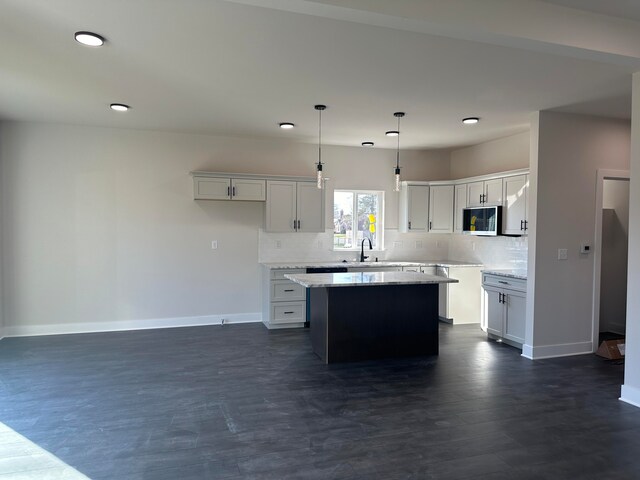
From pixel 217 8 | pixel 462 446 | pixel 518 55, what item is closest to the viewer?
pixel 217 8

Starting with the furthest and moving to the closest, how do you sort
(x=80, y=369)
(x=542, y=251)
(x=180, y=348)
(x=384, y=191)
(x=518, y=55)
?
(x=384, y=191)
(x=180, y=348)
(x=542, y=251)
(x=80, y=369)
(x=518, y=55)

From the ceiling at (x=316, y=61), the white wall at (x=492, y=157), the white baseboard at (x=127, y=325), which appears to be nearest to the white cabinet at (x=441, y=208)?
the white wall at (x=492, y=157)

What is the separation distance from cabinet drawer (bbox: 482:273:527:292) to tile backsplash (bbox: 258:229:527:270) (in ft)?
1.77

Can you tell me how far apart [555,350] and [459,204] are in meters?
2.49

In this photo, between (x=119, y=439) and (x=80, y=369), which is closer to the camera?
(x=119, y=439)

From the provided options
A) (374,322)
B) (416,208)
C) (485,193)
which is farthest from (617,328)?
(374,322)

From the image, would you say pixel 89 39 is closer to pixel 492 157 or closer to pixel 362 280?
pixel 362 280

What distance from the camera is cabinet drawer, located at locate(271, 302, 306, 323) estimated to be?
5.84 meters

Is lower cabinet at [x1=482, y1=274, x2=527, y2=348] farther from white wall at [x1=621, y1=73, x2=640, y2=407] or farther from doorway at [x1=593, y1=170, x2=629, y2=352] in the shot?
doorway at [x1=593, y1=170, x2=629, y2=352]

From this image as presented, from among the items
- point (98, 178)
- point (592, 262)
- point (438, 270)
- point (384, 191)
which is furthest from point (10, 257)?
point (592, 262)

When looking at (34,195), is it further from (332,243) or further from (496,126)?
(496,126)

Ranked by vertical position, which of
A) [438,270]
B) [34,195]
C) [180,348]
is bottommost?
[180,348]

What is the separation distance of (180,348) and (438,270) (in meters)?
3.73

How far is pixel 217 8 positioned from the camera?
252 centimetres
